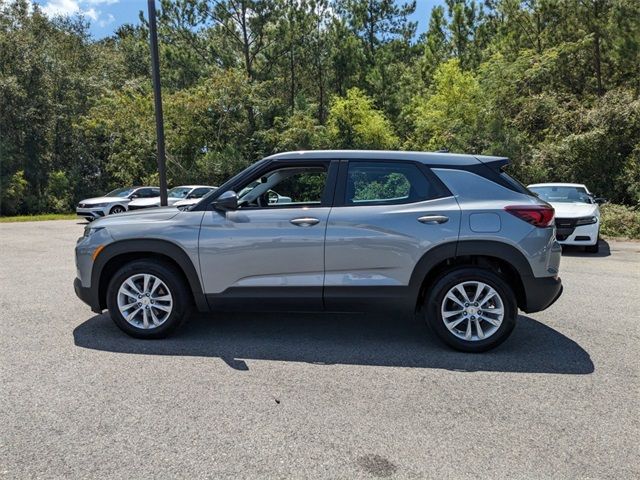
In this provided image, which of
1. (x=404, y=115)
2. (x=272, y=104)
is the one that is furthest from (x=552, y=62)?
(x=272, y=104)

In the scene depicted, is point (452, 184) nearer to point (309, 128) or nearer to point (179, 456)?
point (179, 456)

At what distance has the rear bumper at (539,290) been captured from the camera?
4523 mm

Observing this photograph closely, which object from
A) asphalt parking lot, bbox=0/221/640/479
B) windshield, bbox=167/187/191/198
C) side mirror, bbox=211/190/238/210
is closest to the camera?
asphalt parking lot, bbox=0/221/640/479

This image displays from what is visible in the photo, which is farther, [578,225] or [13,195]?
[13,195]

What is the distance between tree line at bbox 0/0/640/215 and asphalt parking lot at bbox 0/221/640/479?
644 inches

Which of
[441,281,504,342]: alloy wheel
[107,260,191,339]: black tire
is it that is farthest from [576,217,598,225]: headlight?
[107,260,191,339]: black tire

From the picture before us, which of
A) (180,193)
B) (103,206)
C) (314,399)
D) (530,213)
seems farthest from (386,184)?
(103,206)

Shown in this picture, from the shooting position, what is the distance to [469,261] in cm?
471

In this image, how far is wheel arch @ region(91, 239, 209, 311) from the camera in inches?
186

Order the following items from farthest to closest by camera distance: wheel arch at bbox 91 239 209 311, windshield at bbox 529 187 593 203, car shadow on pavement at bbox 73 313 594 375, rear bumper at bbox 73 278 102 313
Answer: windshield at bbox 529 187 593 203 → rear bumper at bbox 73 278 102 313 → wheel arch at bbox 91 239 209 311 → car shadow on pavement at bbox 73 313 594 375

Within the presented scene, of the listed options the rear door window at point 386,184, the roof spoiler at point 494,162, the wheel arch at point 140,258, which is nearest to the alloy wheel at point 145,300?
the wheel arch at point 140,258

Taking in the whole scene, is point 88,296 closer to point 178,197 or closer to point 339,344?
point 339,344

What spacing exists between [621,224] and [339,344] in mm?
13684

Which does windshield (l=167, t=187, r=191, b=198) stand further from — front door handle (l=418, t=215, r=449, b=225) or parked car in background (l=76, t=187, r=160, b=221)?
front door handle (l=418, t=215, r=449, b=225)
